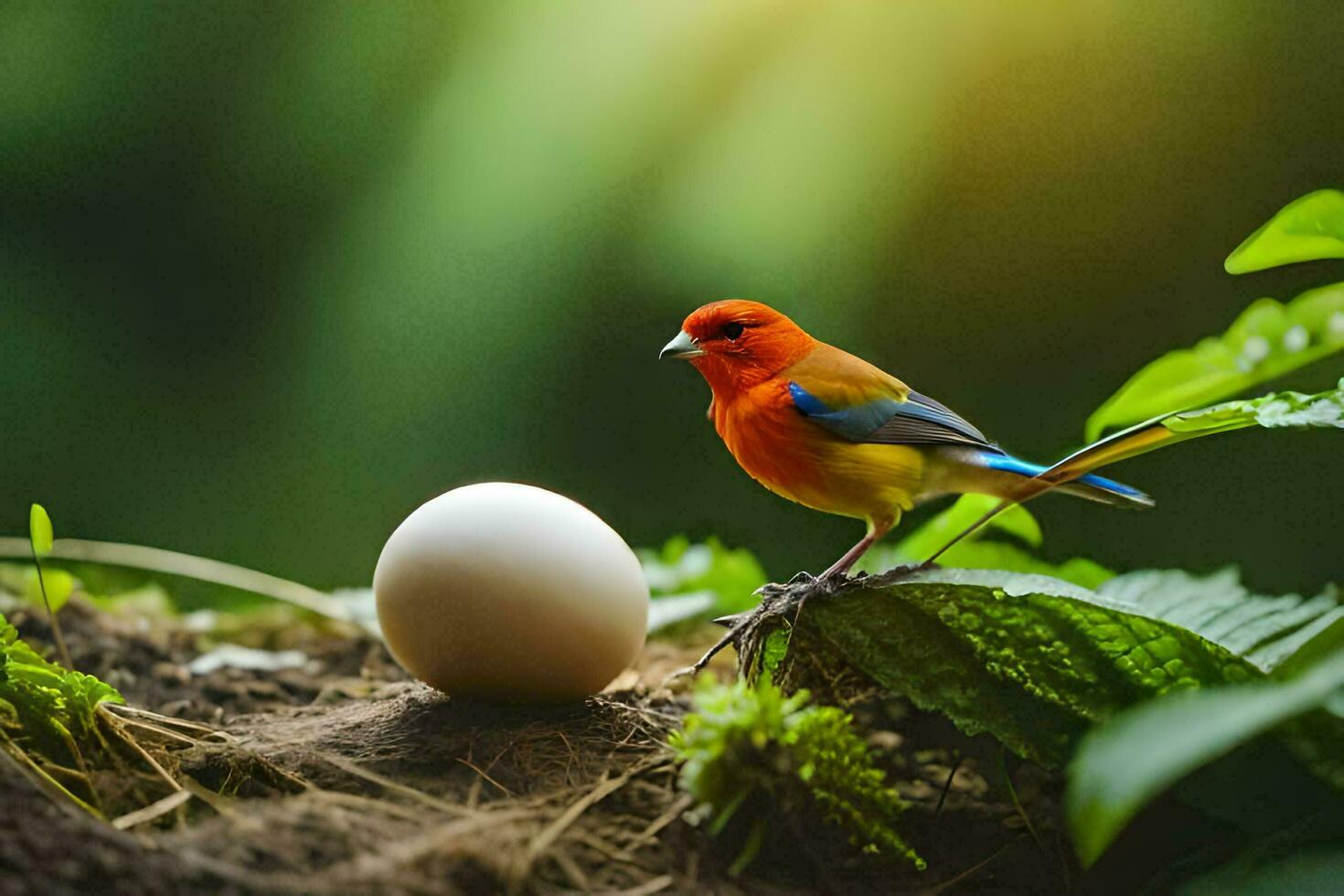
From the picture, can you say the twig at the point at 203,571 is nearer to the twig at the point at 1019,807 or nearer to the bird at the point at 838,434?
the bird at the point at 838,434

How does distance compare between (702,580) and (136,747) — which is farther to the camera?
(702,580)

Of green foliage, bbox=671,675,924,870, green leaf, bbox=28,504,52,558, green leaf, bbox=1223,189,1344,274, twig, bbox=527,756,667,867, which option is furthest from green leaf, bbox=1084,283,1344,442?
green leaf, bbox=28,504,52,558

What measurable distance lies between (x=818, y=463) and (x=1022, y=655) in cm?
33

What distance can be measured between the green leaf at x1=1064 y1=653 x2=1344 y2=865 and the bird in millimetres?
525

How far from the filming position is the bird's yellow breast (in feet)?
3.83

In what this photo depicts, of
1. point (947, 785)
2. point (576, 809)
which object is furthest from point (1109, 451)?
point (576, 809)

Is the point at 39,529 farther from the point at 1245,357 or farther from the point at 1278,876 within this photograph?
the point at 1245,357

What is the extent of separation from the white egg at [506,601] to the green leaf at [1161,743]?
2.00ft

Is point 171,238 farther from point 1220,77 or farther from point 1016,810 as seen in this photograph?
point 1220,77

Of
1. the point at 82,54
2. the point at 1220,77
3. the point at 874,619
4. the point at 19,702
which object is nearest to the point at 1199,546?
the point at 1220,77

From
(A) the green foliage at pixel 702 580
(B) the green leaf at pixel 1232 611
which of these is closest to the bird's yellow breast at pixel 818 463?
(B) the green leaf at pixel 1232 611

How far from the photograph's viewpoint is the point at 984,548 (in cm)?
152

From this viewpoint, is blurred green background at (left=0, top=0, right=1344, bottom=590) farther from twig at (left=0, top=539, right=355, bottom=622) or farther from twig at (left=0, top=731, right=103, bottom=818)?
twig at (left=0, top=731, right=103, bottom=818)

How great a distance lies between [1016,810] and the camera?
971 mm
